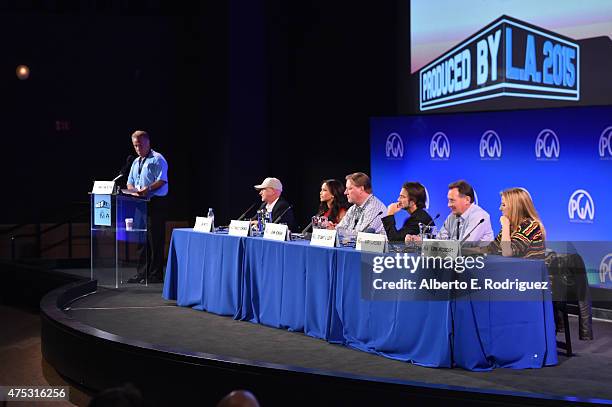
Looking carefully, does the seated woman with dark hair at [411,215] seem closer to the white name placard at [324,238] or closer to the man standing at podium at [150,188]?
the white name placard at [324,238]

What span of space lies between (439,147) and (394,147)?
25.4 inches

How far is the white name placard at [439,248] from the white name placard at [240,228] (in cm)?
193

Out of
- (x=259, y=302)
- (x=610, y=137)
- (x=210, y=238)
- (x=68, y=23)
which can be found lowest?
(x=259, y=302)

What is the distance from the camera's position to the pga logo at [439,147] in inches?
333

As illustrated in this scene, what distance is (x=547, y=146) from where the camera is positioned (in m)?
7.44

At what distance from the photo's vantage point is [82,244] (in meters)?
10.9

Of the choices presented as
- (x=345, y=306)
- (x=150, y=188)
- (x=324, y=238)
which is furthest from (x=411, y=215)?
(x=150, y=188)

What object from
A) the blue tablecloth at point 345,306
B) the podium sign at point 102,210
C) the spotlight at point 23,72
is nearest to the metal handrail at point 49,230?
the spotlight at point 23,72

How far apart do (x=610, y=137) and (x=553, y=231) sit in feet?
2.97

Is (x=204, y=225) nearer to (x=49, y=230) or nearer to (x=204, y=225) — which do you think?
(x=204, y=225)

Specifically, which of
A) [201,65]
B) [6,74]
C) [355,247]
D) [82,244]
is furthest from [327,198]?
[6,74]

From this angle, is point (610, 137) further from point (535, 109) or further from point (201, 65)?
point (201, 65)

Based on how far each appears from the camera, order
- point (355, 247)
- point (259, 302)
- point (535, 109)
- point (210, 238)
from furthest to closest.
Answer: point (535, 109) → point (210, 238) → point (259, 302) → point (355, 247)

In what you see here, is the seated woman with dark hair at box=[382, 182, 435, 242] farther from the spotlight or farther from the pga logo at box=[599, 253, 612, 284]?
the spotlight
